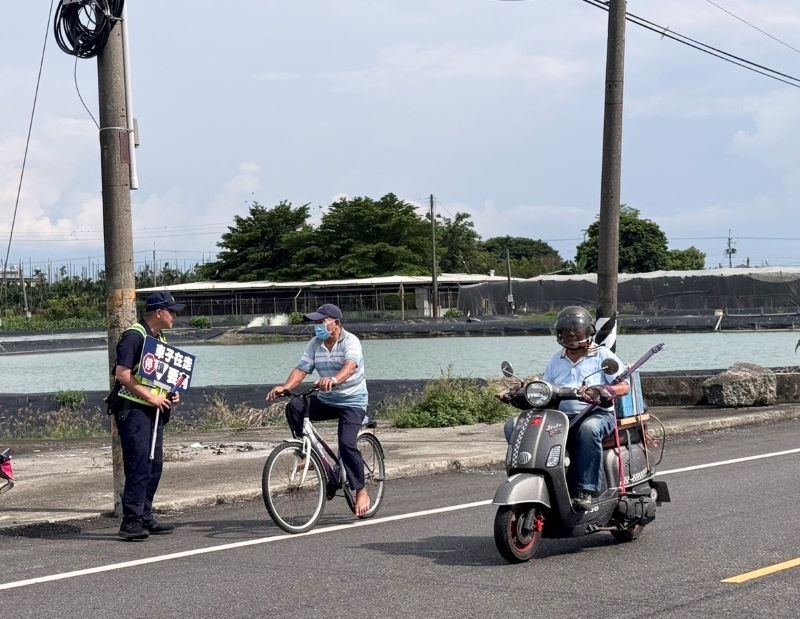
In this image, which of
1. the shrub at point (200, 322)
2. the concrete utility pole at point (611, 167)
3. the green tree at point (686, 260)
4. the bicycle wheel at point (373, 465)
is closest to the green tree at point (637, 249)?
the green tree at point (686, 260)

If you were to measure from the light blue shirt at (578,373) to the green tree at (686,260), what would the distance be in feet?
340

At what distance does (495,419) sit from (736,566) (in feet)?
40.3

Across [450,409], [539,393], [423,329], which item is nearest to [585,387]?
[539,393]

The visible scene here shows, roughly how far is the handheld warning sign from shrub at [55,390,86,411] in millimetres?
15987

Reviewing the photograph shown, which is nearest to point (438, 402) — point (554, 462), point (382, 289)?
point (554, 462)

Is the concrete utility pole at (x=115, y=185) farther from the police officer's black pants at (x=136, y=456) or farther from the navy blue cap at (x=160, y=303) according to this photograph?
the police officer's black pants at (x=136, y=456)

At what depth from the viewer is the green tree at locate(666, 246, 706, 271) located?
113 meters

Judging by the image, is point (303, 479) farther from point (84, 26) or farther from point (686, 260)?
point (686, 260)

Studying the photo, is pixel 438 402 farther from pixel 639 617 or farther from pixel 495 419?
pixel 639 617

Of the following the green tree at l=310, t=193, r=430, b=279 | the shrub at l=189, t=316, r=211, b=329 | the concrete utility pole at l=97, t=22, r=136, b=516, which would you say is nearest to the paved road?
the concrete utility pole at l=97, t=22, r=136, b=516

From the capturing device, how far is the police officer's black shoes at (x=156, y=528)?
10.1m

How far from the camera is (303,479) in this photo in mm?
10188

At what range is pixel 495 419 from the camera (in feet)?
66.8

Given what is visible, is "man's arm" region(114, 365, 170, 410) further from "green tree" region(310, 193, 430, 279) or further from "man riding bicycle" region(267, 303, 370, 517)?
"green tree" region(310, 193, 430, 279)
